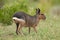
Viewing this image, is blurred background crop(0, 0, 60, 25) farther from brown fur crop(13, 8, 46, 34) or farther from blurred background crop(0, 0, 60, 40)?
brown fur crop(13, 8, 46, 34)

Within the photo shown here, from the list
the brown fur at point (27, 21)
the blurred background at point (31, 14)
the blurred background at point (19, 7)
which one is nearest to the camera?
the blurred background at point (31, 14)

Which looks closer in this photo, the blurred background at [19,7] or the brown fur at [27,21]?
the brown fur at [27,21]

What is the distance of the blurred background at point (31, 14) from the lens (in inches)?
418

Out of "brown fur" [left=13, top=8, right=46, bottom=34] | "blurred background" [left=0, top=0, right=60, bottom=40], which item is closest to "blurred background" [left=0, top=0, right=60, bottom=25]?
"blurred background" [left=0, top=0, right=60, bottom=40]

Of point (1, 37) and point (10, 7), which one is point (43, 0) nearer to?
point (10, 7)

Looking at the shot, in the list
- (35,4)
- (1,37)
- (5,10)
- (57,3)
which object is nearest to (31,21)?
(1,37)

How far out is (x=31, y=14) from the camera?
1560 cm

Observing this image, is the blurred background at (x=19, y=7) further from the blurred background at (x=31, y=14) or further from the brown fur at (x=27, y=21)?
the brown fur at (x=27, y=21)

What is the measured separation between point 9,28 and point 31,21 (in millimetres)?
1659

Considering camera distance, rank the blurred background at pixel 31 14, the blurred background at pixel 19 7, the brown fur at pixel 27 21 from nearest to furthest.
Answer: the blurred background at pixel 31 14 → the brown fur at pixel 27 21 → the blurred background at pixel 19 7

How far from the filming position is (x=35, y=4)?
18609 millimetres

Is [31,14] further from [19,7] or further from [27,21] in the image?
[27,21]

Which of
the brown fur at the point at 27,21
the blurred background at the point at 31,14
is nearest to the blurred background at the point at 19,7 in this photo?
the blurred background at the point at 31,14

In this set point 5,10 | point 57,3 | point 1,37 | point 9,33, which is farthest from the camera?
point 57,3
